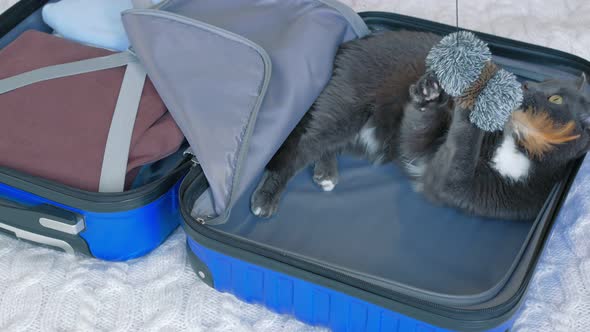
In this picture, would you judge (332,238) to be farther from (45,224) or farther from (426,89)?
(45,224)

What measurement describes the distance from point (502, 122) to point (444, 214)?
1.01 feet

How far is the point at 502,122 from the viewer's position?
0.99 m

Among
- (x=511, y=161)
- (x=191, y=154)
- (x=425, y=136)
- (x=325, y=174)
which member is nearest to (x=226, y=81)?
(x=191, y=154)

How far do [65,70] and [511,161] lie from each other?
920 millimetres

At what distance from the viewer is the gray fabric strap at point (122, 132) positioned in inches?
44.3

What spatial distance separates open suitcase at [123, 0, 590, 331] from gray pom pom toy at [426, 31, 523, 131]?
239mm

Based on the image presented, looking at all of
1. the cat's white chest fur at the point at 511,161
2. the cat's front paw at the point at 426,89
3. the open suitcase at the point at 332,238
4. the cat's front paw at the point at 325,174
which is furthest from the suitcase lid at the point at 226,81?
the cat's white chest fur at the point at 511,161

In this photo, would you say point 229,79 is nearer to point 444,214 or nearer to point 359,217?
point 359,217

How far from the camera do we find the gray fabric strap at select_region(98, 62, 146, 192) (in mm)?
1124

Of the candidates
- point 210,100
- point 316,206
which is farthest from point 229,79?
point 316,206

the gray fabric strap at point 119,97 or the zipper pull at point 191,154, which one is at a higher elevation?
the gray fabric strap at point 119,97

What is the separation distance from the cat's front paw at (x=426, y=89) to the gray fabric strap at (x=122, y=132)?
1.80 feet

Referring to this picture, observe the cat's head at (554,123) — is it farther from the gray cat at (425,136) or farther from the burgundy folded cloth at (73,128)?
the burgundy folded cloth at (73,128)

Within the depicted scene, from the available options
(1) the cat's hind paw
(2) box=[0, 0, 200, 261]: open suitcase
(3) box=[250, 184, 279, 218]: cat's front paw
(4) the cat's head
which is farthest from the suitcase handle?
(4) the cat's head
